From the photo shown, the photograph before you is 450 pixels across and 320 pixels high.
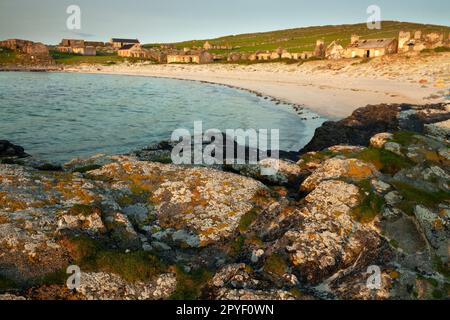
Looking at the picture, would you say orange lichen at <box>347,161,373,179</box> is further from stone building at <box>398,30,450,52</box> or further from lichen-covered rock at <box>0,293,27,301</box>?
stone building at <box>398,30,450,52</box>

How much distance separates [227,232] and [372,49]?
85070mm

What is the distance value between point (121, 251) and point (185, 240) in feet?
5.16

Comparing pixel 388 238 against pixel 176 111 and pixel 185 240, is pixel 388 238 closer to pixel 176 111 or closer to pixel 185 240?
pixel 185 240

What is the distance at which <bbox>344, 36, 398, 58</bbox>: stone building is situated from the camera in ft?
261

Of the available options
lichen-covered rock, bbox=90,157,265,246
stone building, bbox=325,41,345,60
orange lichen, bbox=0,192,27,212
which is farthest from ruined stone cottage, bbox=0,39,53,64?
orange lichen, bbox=0,192,27,212

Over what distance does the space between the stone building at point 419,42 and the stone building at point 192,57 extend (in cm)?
7652

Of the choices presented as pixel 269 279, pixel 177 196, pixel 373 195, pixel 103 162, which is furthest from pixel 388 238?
pixel 103 162

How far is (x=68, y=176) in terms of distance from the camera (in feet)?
30.3

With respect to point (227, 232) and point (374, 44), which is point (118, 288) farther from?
point (374, 44)

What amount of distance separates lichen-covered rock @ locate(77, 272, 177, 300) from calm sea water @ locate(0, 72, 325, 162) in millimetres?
19487

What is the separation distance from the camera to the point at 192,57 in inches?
5837

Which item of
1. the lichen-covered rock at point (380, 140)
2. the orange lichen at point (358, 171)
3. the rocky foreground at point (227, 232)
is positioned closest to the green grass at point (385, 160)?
the rocky foreground at point (227, 232)

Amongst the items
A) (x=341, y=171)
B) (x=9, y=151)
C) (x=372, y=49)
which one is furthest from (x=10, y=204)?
(x=372, y=49)

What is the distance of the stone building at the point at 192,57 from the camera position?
464 ft
